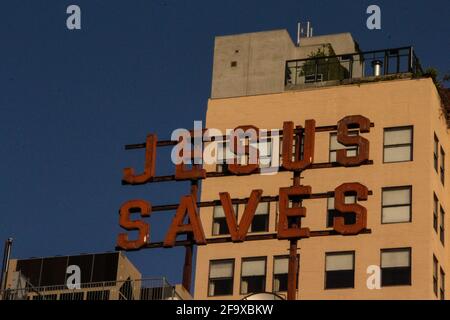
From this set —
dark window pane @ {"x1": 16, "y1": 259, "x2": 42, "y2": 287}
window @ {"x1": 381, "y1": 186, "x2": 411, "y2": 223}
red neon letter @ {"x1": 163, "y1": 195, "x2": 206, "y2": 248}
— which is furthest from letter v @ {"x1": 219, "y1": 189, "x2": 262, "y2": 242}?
dark window pane @ {"x1": 16, "y1": 259, "x2": 42, "y2": 287}

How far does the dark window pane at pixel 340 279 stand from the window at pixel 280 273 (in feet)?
7.75

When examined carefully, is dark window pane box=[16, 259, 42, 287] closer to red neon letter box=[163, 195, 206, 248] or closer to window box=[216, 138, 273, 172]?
red neon letter box=[163, 195, 206, 248]

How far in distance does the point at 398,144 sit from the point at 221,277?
1217 cm

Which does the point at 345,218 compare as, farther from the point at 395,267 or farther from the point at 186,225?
the point at 186,225

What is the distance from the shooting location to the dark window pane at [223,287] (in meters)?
92.8

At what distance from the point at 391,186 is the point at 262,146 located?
7.96 m

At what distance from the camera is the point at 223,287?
92.9 meters

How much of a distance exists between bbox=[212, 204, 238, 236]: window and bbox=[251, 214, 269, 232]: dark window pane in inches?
50.7

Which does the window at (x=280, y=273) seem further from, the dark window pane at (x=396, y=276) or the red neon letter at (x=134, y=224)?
the red neon letter at (x=134, y=224)

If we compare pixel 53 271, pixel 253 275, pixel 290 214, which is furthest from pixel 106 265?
pixel 290 214

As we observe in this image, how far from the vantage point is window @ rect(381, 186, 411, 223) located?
91438mm

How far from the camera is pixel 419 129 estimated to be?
93.2 metres
